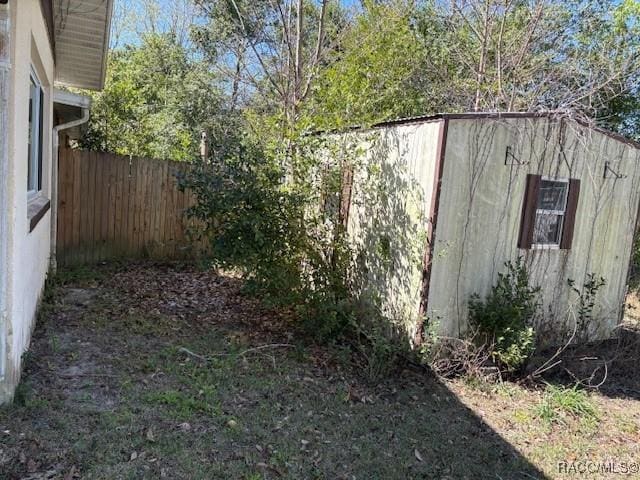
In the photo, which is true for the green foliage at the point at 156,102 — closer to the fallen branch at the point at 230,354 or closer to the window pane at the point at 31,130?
the window pane at the point at 31,130

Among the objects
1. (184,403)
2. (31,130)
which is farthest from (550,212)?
(31,130)

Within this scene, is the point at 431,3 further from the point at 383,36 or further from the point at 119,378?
the point at 119,378

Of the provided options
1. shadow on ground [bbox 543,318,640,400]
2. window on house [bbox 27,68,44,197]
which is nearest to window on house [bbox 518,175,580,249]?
shadow on ground [bbox 543,318,640,400]

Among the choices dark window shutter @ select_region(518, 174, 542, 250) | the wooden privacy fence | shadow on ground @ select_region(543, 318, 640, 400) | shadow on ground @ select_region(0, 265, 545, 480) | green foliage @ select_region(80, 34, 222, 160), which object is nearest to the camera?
shadow on ground @ select_region(0, 265, 545, 480)

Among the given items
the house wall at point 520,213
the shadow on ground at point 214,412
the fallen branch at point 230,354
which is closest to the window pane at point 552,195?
the house wall at point 520,213

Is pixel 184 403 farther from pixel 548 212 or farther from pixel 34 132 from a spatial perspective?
pixel 548 212

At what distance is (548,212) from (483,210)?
3.35ft

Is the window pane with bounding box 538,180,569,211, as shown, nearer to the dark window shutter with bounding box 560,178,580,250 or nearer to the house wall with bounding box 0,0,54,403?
the dark window shutter with bounding box 560,178,580,250

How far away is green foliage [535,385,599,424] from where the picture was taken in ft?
13.8

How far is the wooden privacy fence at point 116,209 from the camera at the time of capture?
287 inches

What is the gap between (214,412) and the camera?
3424 millimetres

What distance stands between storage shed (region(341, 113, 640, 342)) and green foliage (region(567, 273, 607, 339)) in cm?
9

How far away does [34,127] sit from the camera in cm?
458

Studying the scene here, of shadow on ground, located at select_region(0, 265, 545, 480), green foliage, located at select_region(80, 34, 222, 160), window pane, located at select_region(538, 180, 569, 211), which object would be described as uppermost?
green foliage, located at select_region(80, 34, 222, 160)
